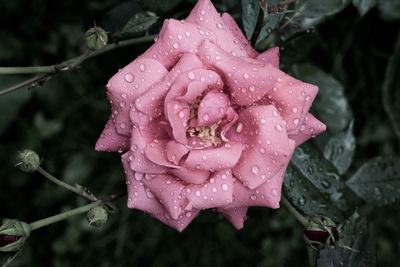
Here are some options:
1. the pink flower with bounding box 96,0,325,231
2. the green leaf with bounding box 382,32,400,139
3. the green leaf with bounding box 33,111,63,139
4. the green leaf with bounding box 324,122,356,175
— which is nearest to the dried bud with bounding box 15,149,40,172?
the pink flower with bounding box 96,0,325,231

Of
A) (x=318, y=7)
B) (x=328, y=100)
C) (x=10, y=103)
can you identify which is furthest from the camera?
(x=10, y=103)

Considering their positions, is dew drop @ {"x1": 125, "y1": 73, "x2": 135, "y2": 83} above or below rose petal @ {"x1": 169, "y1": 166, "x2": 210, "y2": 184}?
above

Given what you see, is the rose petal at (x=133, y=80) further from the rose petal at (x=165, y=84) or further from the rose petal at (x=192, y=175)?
the rose petal at (x=192, y=175)

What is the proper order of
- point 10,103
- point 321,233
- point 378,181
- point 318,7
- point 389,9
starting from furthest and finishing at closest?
1. point 10,103
2. point 389,9
3. point 378,181
4. point 318,7
5. point 321,233

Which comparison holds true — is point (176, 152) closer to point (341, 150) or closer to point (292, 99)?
point (292, 99)

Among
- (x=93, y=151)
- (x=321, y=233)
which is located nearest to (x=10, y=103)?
(x=93, y=151)

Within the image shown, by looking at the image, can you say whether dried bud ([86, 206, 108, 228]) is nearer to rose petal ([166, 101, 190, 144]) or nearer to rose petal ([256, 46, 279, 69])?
rose petal ([166, 101, 190, 144])

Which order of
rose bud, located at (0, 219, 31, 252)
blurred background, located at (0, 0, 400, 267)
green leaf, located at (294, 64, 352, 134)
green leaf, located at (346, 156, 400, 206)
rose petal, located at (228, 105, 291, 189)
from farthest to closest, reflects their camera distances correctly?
1. blurred background, located at (0, 0, 400, 267)
2. green leaf, located at (294, 64, 352, 134)
3. green leaf, located at (346, 156, 400, 206)
4. rose bud, located at (0, 219, 31, 252)
5. rose petal, located at (228, 105, 291, 189)
